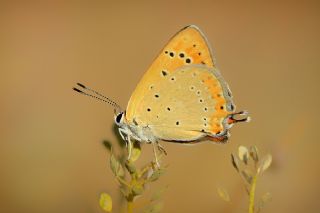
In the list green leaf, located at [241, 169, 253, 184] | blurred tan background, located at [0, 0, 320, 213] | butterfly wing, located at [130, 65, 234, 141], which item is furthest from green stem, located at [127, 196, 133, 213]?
blurred tan background, located at [0, 0, 320, 213]

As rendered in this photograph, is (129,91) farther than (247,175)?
Yes

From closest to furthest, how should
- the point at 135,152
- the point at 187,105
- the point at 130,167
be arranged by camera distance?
the point at 130,167
the point at 135,152
the point at 187,105

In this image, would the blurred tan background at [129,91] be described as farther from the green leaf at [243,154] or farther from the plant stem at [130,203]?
the plant stem at [130,203]

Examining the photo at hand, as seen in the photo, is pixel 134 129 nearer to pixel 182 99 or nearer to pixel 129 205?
pixel 182 99

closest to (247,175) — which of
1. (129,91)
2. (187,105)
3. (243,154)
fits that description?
(243,154)

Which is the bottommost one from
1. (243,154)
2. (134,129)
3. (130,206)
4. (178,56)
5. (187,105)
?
(130,206)

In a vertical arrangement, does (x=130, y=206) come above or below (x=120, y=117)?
below

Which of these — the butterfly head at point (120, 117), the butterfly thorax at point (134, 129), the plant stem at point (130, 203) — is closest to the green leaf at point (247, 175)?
the plant stem at point (130, 203)
